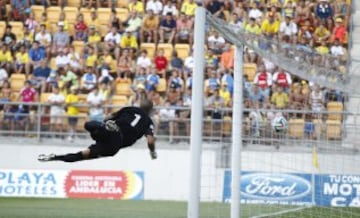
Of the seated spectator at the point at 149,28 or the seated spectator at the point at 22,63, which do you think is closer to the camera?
the seated spectator at the point at 22,63

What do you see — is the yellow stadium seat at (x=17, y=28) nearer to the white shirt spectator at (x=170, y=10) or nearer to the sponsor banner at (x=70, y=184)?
the white shirt spectator at (x=170, y=10)

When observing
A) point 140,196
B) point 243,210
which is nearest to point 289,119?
point 243,210

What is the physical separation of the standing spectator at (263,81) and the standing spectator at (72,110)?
14.8ft

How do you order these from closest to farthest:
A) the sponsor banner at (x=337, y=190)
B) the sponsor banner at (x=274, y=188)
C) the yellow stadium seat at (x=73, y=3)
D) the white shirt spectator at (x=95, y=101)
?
1. the sponsor banner at (x=337, y=190)
2. the sponsor banner at (x=274, y=188)
3. the white shirt spectator at (x=95, y=101)
4. the yellow stadium seat at (x=73, y=3)

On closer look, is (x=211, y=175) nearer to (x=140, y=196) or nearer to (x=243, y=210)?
(x=243, y=210)

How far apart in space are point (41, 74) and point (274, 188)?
7.54 meters

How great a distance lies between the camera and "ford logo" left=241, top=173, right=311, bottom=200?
75.0 ft

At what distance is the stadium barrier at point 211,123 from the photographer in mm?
20734

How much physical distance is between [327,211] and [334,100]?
254cm

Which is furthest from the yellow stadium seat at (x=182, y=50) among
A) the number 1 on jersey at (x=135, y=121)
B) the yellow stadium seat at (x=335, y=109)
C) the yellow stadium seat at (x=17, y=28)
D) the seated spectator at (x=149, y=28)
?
the number 1 on jersey at (x=135, y=121)

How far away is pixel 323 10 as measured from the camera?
27922 millimetres

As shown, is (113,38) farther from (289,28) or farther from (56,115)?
(289,28)

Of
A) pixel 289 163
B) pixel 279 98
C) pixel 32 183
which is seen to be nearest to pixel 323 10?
pixel 279 98

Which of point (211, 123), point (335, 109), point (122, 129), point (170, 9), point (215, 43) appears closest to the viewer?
point (122, 129)
